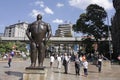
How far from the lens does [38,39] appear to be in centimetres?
1371

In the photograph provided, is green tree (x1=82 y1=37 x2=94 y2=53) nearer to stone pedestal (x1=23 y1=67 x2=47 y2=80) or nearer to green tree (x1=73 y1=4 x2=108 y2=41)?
green tree (x1=73 y1=4 x2=108 y2=41)

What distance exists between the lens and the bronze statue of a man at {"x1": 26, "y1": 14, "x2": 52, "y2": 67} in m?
13.7

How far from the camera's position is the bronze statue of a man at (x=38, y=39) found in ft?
44.9

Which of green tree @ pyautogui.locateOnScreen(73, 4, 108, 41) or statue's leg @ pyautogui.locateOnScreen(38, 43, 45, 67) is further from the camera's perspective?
green tree @ pyautogui.locateOnScreen(73, 4, 108, 41)

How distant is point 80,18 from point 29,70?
5950cm

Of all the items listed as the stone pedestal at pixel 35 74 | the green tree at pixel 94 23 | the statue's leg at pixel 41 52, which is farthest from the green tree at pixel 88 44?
Result: the stone pedestal at pixel 35 74

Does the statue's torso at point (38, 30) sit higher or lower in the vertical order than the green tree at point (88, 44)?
lower

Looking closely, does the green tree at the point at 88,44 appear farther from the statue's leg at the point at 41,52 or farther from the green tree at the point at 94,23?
the statue's leg at the point at 41,52

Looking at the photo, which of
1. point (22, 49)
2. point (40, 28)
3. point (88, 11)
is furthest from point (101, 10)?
point (40, 28)

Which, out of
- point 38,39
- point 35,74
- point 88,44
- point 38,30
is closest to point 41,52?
point 38,39

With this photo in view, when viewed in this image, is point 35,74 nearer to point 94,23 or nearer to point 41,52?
point 41,52

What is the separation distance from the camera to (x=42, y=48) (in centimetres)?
1366

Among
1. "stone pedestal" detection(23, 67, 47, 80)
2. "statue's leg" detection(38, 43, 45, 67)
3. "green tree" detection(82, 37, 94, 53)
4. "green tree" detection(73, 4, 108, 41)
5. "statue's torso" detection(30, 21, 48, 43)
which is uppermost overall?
"green tree" detection(73, 4, 108, 41)

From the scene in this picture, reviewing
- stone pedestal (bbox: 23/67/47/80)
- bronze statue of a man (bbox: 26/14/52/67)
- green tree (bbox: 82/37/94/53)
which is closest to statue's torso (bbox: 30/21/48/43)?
bronze statue of a man (bbox: 26/14/52/67)
